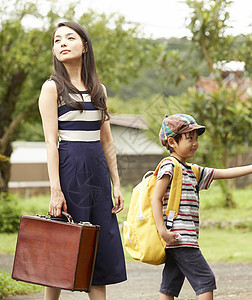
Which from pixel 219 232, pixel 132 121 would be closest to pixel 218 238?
pixel 219 232

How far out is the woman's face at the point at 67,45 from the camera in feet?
9.70

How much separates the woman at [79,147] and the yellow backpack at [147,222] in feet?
0.29

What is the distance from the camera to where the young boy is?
2838mm

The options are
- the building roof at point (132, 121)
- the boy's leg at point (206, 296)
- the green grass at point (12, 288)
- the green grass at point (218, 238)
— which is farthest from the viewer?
the building roof at point (132, 121)

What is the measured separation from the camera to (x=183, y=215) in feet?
9.48

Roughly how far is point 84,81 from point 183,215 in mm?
898

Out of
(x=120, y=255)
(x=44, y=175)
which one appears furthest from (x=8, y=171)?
(x=120, y=255)

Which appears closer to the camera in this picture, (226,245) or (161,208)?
(161,208)

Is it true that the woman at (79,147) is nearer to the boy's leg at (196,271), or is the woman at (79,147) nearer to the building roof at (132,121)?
the boy's leg at (196,271)

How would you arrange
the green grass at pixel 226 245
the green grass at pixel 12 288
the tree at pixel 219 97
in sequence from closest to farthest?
the green grass at pixel 12 288 < the green grass at pixel 226 245 < the tree at pixel 219 97

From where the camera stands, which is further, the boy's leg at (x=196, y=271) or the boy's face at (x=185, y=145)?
the boy's face at (x=185, y=145)

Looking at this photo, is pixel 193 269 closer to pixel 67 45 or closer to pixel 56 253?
pixel 56 253

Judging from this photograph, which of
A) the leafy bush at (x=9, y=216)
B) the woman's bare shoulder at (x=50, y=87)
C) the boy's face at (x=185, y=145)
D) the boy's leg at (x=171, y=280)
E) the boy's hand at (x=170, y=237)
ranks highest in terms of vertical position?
the woman's bare shoulder at (x=50, y=87)

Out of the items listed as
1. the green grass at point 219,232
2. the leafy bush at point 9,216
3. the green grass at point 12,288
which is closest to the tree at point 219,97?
the green grass at point 219,232
